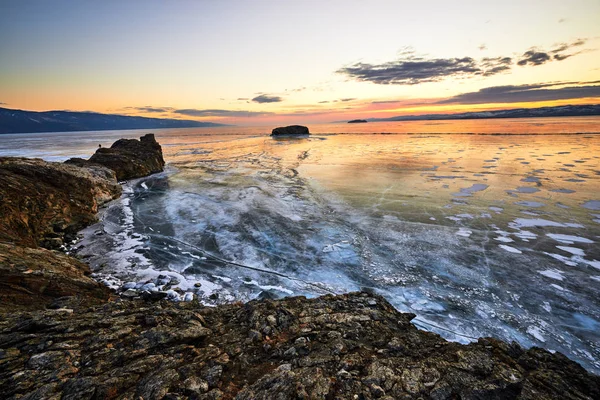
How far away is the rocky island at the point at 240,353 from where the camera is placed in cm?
325

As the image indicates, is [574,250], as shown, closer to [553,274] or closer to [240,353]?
[553,274]

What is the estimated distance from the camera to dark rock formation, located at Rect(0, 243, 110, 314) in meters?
5.13

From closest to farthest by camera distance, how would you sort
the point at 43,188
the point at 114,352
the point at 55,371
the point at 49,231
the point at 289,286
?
the point at 55,371
the point at 114,352
the point at 289,286
the point at 49,231
the point at 43,188

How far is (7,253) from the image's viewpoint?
20.0 feet

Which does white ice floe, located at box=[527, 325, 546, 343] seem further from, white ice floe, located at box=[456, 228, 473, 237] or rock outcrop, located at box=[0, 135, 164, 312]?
rock outcrop, located at box=[0, 135, 164, 312]

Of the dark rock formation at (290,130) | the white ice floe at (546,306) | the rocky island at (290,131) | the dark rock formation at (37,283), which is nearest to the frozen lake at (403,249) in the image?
the white ice floe at (546,306)

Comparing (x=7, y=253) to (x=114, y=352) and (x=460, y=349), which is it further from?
(x=460, y=349)

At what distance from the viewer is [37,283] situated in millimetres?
5594

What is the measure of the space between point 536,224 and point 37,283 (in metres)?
16.4

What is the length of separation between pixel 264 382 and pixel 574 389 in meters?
4.04

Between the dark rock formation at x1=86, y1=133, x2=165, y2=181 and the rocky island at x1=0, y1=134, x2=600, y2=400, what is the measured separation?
65.7 ft

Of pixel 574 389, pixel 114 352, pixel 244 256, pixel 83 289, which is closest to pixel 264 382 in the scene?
pixel 114 352

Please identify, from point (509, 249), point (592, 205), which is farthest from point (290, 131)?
point (509, 249)

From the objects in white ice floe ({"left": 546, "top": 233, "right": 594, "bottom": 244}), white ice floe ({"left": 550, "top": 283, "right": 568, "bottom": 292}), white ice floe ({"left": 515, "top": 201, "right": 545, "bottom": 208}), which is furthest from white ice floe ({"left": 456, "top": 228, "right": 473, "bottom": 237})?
white ice floe ({"left": 515, "top": 201, "right": 545, "bottom": 208})
